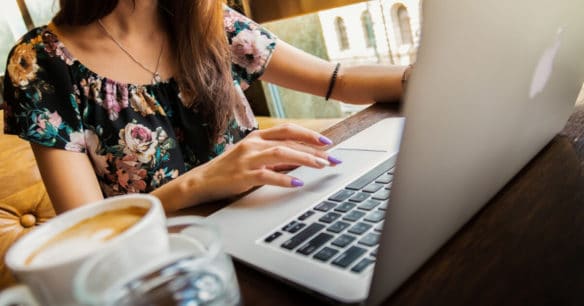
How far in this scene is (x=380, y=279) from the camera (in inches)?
10.1

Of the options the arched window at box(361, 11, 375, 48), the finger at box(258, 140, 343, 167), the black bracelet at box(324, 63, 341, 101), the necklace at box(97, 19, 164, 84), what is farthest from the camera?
the arched window at box(361, 11, 375, 48)

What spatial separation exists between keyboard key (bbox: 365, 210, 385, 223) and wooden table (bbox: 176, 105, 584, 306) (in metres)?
0.06

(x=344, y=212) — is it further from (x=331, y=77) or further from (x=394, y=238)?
(x=331, y=77)

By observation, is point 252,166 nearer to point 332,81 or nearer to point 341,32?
point 332,81

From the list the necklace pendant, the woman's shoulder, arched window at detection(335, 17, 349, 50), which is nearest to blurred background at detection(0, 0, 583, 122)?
arched window at detection(335, 17, 349, 50)

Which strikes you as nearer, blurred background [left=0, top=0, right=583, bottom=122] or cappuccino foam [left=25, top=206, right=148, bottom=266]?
cappuccino foam [left=25, top=206, right=148, bottom=266]

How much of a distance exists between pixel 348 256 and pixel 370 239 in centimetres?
3

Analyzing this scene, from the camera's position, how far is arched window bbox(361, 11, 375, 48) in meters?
2.03

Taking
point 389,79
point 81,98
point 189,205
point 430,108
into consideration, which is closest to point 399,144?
point 430,108

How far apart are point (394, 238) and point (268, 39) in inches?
33.6

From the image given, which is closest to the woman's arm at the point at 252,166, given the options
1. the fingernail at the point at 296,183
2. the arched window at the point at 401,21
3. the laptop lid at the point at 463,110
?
the fingernail at the point at 296,183

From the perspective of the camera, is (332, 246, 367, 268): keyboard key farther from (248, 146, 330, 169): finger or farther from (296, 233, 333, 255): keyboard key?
(248, 146, 330, 169): finger

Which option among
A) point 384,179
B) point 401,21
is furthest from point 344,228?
point 401,21

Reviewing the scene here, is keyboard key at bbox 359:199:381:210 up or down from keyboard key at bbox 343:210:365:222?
down
